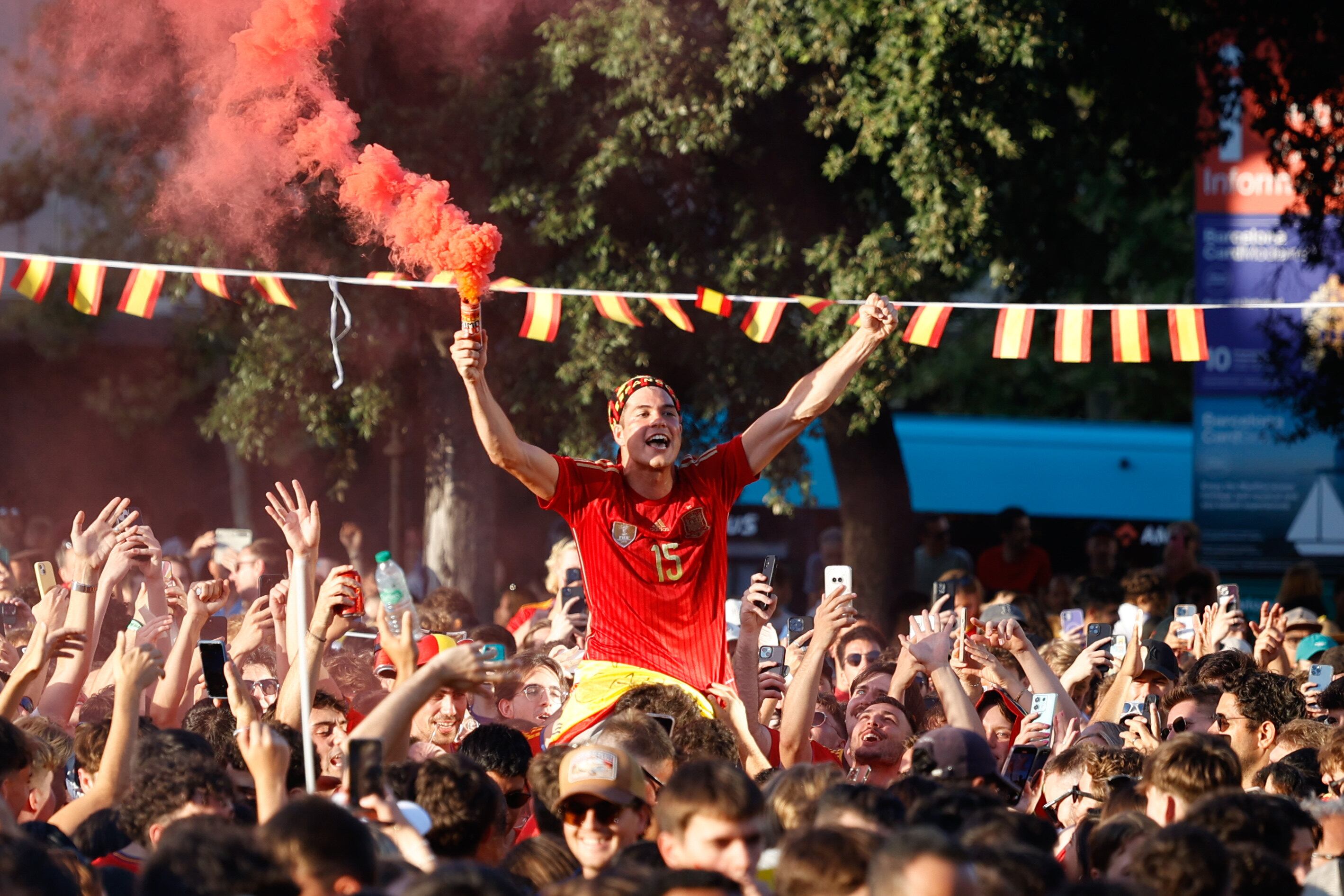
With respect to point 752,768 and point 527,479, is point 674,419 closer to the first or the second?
point 527,479

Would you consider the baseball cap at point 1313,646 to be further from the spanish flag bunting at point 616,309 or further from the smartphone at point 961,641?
the spanish flag bunting at point 616,309

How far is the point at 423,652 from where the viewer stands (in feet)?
22.8

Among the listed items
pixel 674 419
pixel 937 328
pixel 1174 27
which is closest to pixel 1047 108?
pixel 1174 27

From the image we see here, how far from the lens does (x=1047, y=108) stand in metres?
12.2

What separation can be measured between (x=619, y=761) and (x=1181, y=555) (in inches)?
371

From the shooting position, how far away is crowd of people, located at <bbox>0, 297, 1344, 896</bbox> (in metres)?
3.43

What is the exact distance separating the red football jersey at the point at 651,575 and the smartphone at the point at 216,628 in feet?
8.16

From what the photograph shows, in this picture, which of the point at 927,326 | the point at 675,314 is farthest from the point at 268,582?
the point at 927,326

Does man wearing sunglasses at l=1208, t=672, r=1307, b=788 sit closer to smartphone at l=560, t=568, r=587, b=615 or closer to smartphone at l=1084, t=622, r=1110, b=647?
smartphone at l=1084, t=622, r=1110, b=647

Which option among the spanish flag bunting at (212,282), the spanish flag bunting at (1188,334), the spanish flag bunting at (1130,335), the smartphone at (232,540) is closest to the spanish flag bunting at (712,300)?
the spanish flag bunting at (1130,335)

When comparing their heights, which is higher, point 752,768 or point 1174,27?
point 1174,27

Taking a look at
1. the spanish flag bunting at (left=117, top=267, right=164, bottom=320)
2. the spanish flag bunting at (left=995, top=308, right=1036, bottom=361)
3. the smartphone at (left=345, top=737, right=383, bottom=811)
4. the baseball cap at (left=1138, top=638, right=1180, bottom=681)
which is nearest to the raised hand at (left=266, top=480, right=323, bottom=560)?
the smartphone at (left=345, top=737, right=383, bottom=811)

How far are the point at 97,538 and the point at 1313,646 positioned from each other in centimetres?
627

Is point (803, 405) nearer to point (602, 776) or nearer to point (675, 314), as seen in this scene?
point (602, 776)
